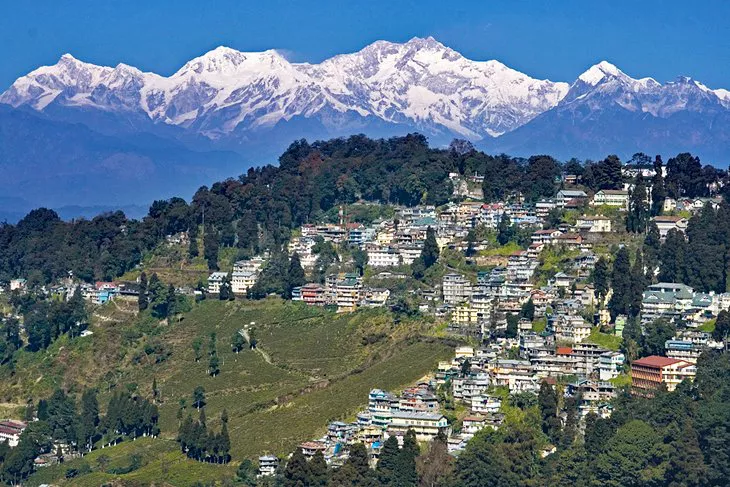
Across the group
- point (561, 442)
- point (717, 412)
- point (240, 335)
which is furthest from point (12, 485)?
point (717, 412)

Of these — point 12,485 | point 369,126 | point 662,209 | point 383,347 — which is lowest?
point 12,485

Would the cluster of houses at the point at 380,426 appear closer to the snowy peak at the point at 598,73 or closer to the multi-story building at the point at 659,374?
the multi-story building at the point at 659,374

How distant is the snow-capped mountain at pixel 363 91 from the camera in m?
166


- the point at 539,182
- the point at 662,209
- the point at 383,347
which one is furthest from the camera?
the point at 539,182

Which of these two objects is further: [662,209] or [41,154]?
[41,154]

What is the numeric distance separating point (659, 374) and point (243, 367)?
17823 millimetres

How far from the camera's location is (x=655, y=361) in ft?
172

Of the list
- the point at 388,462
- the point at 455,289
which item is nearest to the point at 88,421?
the point at 388,462

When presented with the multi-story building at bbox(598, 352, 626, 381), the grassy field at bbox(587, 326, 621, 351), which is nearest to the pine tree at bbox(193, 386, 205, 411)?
the grassy field at bbox(587, 326, 621, 351)

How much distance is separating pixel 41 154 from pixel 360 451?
465ft

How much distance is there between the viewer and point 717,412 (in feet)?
153

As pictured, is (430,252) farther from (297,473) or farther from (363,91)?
(363,91)

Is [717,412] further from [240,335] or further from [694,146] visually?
[694,146]

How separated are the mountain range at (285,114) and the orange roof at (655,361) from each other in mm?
95013
